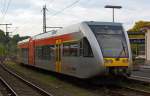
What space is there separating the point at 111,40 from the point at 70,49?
346 centimetres

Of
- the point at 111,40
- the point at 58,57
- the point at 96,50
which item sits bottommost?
the point at 58,57

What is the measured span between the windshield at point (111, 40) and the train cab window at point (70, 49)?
1.60 meters

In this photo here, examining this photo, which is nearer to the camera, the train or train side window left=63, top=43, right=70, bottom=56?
the train

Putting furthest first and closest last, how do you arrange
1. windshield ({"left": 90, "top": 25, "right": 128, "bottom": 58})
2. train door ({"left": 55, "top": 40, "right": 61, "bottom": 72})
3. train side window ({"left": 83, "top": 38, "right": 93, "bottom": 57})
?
1. train door ({"left": 55, "top": 40, "right": 61, "bottom": 72})
2. train side window ({"left": 83, "top": 38, "right": 93, "bottom": 57})
3. windshield ({"left": 90, "top": 25, "right": 128, "bottom": 58})

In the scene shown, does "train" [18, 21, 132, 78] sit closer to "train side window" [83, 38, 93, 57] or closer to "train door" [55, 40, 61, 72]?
"train side window" [83, 38, 93, 57]

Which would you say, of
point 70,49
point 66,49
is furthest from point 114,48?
point 66,49

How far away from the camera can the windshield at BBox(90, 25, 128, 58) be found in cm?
1915

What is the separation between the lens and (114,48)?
19328 millimetres

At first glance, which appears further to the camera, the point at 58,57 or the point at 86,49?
the point at 58,57

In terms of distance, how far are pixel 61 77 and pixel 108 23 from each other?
841 centimetres

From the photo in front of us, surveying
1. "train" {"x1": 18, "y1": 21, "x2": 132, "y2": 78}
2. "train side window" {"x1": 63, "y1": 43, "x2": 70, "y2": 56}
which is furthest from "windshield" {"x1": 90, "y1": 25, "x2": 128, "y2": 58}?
"train side window" {"x1": 63, "y1": 43, "x2": 70, "y2": 56}

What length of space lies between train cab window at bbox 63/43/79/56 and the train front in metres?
1.69

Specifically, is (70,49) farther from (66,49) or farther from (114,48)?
(114,48)

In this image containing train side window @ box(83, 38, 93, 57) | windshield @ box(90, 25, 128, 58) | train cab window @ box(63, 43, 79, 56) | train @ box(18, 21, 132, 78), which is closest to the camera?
train @ box(18, 21, 132, 78)
